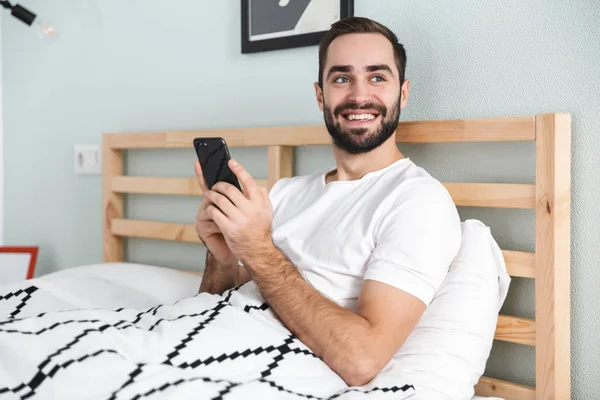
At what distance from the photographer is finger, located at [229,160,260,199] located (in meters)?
1.13

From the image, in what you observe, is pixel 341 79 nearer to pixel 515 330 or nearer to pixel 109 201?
pixel 515 330

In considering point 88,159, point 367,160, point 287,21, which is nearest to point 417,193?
point 367,160

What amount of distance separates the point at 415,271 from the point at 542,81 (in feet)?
1.66

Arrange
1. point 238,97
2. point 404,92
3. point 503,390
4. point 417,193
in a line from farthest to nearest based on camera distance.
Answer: point 238,97, point 404,92, point 503,390, point 417,193

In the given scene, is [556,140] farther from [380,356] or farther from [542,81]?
[380,356]

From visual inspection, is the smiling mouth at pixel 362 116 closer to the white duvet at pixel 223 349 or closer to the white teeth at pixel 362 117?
the white teeth at pixel 362 117

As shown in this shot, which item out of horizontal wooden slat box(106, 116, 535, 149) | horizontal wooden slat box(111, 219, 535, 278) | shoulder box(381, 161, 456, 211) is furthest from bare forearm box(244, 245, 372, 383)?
horizontal wooden slat box(111, 219, 535, 278)

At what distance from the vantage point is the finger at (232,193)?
3.74ft

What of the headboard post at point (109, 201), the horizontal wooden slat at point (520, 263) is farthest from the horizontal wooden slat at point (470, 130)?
the headboard post at point (109, 201)

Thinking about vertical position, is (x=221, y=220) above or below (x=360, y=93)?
below

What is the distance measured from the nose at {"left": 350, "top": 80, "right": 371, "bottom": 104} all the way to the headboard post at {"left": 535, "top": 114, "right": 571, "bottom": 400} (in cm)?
33

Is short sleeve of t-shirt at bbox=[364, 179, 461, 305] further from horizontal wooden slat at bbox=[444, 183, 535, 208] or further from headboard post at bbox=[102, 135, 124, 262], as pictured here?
headboard post at bbox=[102, 135, 124, 262]

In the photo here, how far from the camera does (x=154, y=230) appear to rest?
1929 millimetres

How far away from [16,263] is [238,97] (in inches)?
38.5
